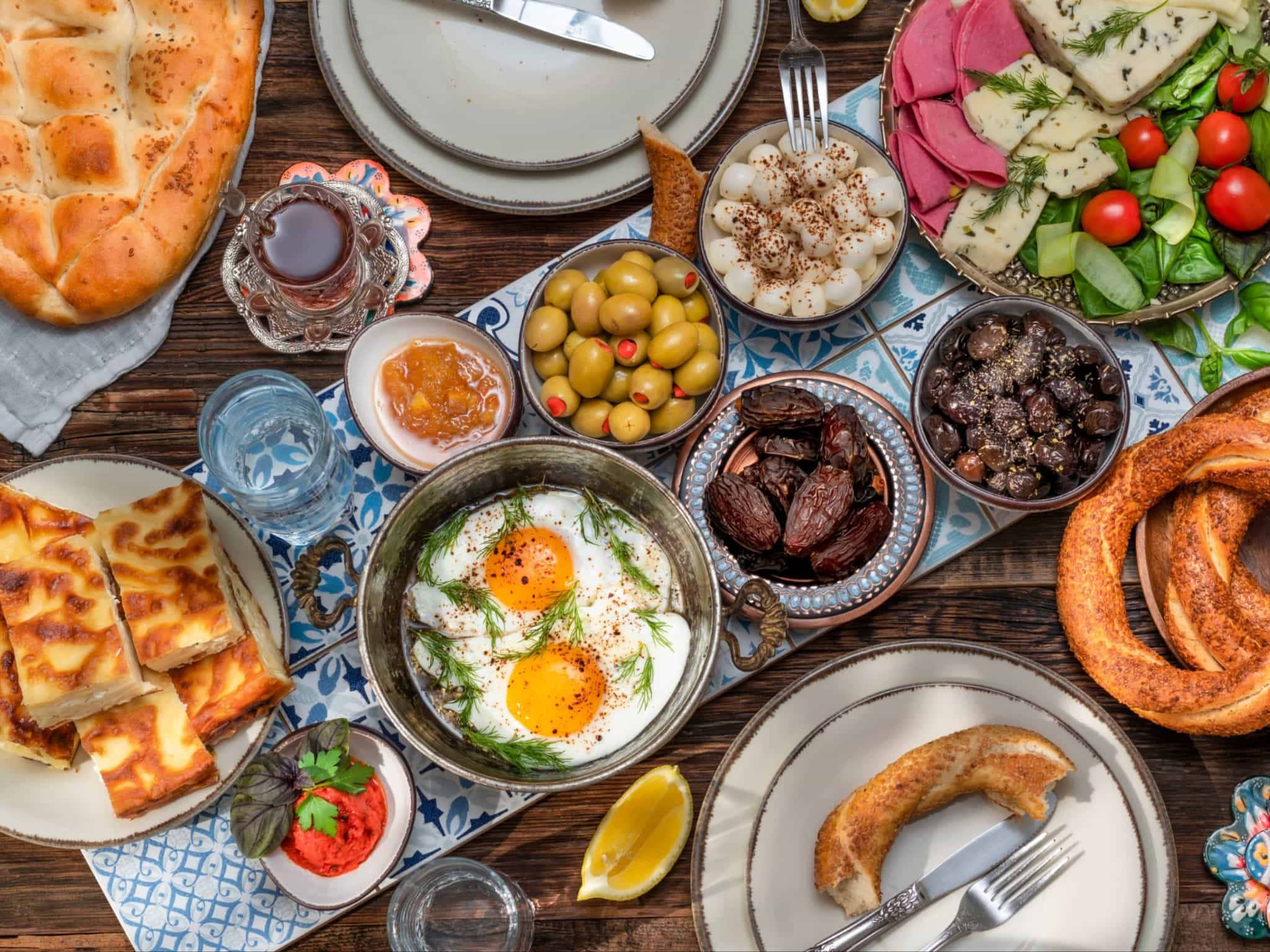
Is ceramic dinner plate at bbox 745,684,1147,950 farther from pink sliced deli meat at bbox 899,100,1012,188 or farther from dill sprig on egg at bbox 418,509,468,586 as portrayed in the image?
pink sliced deli meat at bbox 899,100,1012,188

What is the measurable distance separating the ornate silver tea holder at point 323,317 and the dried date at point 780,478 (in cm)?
121

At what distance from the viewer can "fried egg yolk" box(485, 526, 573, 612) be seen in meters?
2.67

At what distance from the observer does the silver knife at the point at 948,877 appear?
2727 mm

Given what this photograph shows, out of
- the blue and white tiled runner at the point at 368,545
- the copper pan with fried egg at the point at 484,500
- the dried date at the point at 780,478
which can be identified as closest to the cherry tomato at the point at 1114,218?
the blue and white tiled runner at the point at 368,545

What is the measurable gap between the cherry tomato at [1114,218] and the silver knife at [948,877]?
1.59 metres

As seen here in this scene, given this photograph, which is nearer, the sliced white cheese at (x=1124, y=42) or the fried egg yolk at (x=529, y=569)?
the fried egg yolk at (x=529, y=569)

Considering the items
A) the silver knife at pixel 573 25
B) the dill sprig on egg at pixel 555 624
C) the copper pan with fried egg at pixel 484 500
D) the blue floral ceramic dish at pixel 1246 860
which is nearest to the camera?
the copper pan with fried egg at pixel 484 500

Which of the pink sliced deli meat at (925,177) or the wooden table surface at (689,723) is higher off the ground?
the pink sliced deli meat at (925,177)

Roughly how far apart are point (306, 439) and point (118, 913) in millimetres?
1466

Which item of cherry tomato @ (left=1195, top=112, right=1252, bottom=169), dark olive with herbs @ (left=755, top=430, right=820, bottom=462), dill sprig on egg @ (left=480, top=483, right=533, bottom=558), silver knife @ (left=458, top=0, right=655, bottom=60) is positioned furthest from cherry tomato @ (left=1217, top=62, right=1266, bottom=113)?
dill sprig on egg @ (left=480, top=483, right=533, bottom=558)

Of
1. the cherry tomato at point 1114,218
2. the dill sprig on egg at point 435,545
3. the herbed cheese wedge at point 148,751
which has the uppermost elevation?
the cherry tomato at point 1114,218

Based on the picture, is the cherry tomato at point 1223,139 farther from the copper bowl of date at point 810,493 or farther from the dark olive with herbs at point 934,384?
the copper bowl of date at point 810,493

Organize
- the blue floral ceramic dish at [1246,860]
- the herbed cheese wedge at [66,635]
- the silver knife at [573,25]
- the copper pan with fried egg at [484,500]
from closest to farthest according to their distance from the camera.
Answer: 1. the copper pan with fried egg at [484,500]
2. the herbed cheese wedge at [66,635]
3. the blue floral ceramic dish at [1246,860]
4. the silver knife at [573,25]

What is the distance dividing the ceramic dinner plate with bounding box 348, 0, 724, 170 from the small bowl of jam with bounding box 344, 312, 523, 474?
54 cm
